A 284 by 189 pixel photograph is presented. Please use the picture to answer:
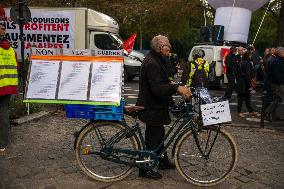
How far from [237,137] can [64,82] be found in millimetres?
3781

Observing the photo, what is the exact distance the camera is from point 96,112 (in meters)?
4.64

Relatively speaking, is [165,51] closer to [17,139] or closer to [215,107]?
[215,107]

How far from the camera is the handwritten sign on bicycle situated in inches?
179

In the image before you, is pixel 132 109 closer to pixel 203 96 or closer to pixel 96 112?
pixel 96 112

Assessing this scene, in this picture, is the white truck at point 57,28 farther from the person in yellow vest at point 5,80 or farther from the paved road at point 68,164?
the person in yellow vest at point 5,80

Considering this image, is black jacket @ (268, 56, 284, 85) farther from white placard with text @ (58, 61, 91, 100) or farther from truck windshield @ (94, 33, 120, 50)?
truck windshield @ (94, 33, 120, 50)

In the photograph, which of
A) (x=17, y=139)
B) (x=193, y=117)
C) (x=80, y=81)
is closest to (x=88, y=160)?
(x=80, y=81)

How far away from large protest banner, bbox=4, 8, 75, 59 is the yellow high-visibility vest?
854 centimetres

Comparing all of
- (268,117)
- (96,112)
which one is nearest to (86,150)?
(96,112)

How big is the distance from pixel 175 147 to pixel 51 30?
36.1ft

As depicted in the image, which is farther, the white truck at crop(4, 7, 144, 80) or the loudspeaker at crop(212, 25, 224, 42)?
the loudspeaker at crop(212, 25, 224, 42)

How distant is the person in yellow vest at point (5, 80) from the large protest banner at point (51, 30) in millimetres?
8569

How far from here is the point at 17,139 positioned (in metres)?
6.66

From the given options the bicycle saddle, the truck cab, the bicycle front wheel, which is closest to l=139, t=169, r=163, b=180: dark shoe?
the bicycle front wheel
